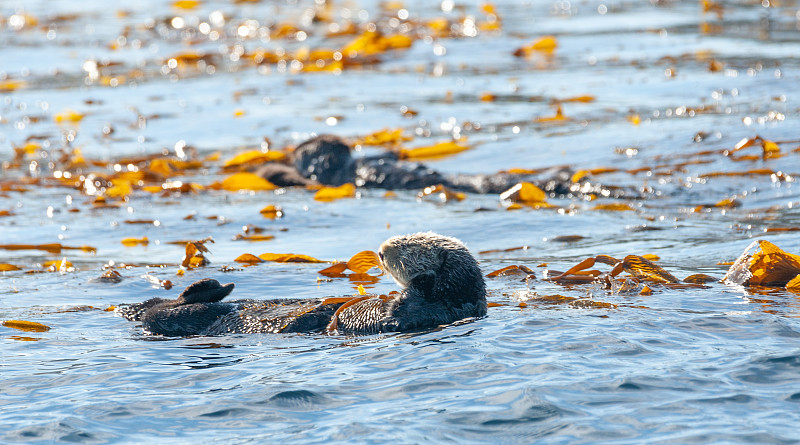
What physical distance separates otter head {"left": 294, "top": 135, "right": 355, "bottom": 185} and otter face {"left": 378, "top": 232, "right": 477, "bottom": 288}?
4395 mm

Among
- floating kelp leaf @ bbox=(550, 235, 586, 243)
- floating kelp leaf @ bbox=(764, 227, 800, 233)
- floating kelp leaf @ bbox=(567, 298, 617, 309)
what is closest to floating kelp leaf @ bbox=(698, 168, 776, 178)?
floating kelp leaf @ bbox=(764, 227, 800, 233)

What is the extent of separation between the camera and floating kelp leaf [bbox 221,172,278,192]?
8.87 metres

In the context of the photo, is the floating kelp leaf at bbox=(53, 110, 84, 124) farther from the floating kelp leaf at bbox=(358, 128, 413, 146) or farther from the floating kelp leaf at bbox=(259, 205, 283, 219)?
the floating kelp leaf at bbox=(259, 205, 283, 219)

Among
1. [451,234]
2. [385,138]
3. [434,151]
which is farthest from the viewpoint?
[385,138]

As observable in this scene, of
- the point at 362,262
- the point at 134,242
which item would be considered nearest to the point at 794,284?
the point at 362,262

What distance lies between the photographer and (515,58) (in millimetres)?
15656

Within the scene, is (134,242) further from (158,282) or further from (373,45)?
(373,45)

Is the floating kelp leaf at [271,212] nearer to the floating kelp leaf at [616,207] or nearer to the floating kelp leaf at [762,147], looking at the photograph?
the floating kelp leaf at [616,207]

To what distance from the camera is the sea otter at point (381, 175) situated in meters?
8.23

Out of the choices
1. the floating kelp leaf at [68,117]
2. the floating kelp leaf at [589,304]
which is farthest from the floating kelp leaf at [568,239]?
the floating kelp leaf at [68,117]

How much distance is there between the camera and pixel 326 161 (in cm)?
917

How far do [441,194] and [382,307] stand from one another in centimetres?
389

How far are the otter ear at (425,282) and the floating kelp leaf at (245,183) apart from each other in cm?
460

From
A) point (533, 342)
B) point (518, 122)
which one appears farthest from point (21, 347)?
point (518, 122)
